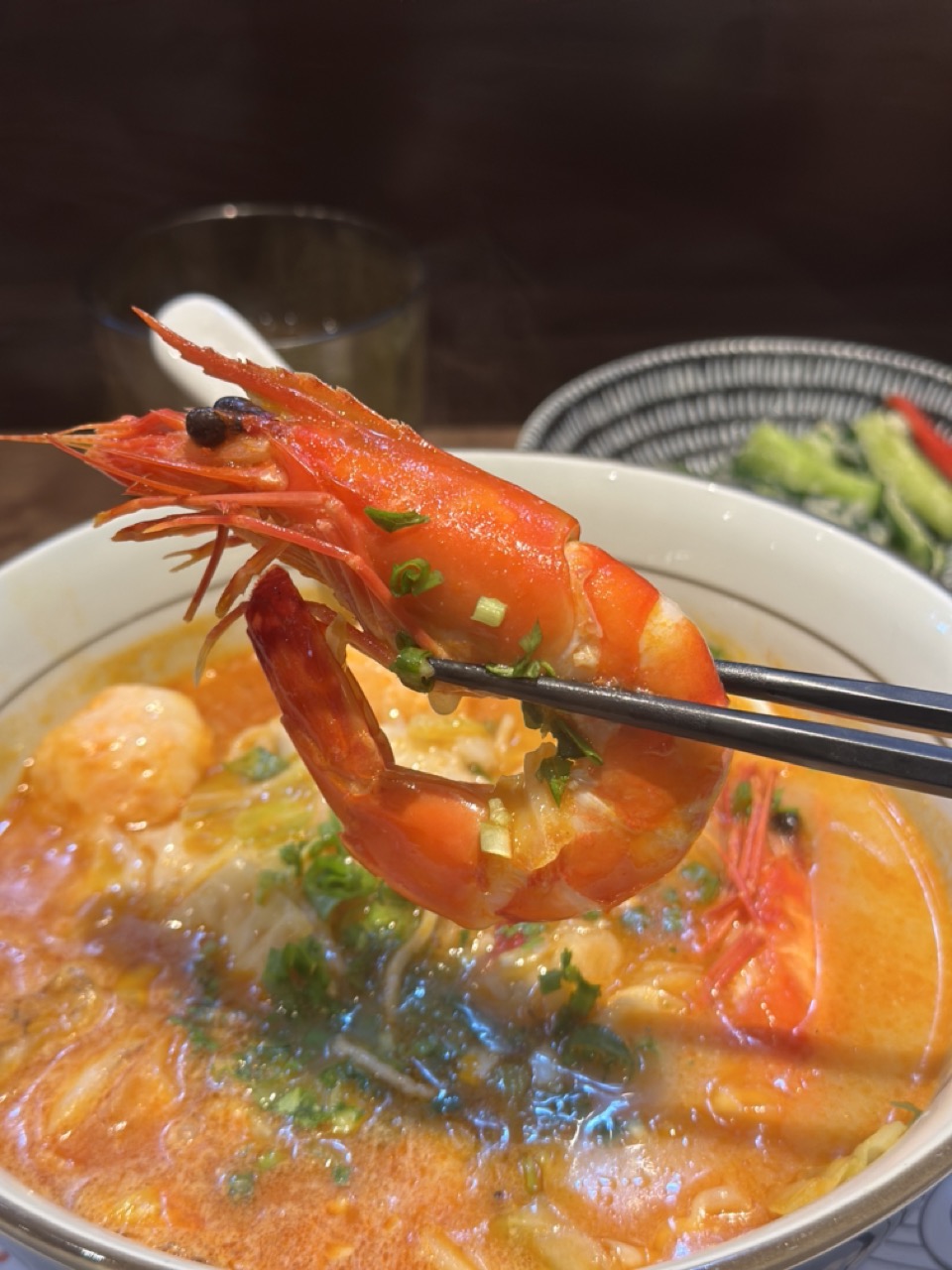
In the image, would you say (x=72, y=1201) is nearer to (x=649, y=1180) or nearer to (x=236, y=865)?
(x=236, y=865)

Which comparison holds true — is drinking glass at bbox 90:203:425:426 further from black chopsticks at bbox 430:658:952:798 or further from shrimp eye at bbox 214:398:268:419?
black chopsticks at bbox 430:658:952:798

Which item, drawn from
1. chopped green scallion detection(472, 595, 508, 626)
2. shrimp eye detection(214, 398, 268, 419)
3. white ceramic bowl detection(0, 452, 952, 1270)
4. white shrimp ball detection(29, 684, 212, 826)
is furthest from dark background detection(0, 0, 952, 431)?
chopped green scallion detection(472, 595, 508, 626)

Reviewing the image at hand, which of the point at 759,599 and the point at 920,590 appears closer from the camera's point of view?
the point at 920,590

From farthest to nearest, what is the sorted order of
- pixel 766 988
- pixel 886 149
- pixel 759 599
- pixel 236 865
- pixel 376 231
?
1. pixel 886 149
2. pixel 376 231
3. pixel 759 599
4. pixel 236 865
5. pixel 766 988

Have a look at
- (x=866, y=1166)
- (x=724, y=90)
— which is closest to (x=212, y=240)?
(x=724, y=90)

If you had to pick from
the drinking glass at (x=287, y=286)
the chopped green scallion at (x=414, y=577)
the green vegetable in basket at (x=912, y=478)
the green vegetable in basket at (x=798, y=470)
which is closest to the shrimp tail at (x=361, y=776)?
the chopped green scallion at (x=414, y=577)
